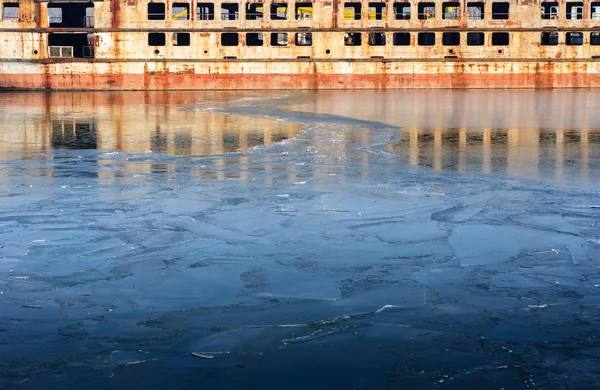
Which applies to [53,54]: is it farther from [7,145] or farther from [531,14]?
[7,145]

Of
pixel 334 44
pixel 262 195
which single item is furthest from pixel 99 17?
pixel 262 195

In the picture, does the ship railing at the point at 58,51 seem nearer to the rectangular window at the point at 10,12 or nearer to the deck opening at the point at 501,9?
the rectangular window at the point at 10,12

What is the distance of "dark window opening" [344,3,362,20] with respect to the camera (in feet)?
137

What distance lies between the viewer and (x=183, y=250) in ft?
20.1

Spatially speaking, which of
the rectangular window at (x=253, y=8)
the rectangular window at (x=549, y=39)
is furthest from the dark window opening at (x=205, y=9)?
the rectangular window at (x=549, y=39)

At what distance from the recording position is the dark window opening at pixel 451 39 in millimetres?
43906

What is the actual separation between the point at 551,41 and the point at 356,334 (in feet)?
138

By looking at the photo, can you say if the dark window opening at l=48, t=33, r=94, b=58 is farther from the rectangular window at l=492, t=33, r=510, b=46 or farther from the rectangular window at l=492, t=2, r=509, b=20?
the rectangular window at l=492, t=33, r=510, b=46

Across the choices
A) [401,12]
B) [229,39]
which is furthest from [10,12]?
[401,12]

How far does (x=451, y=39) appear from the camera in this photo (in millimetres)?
44281

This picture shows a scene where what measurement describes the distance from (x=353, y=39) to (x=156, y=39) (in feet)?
31.8

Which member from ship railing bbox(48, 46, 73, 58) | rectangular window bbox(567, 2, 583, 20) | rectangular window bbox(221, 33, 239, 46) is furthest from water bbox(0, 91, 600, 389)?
rectangular window bbox(567, 2, 583, 20)

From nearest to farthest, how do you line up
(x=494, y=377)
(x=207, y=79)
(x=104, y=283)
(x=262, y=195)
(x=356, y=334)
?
(x=494, y=377), (x=356, y=334), (x=104, y=283), (x=262, y=195), (x=207, y=79)

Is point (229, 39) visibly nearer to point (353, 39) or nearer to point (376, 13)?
point (353, 39)
